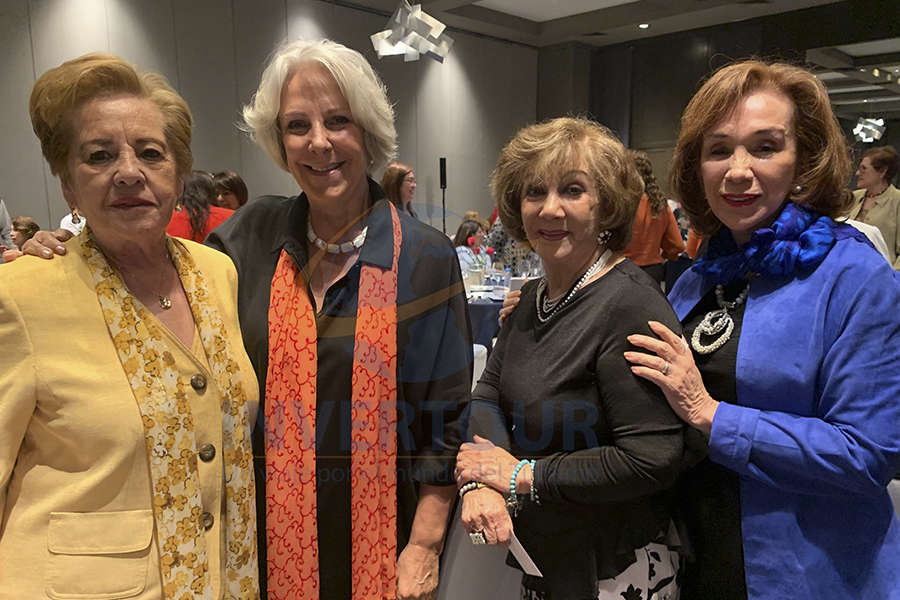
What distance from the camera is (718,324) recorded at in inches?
53.2

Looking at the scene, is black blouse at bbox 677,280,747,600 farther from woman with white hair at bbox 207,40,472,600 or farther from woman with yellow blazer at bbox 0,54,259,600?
woman with yellow blazer at bbox 0,54,259,600

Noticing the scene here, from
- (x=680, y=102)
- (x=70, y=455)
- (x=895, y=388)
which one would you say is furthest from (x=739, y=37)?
(x=70, y=455)

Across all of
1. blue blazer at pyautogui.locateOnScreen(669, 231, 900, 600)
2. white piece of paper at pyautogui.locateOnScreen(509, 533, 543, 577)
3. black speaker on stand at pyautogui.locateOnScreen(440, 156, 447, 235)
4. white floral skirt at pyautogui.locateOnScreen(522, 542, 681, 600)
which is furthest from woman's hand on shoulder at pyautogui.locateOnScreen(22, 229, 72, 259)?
black speaker on stand at pyautogui.locateOnScreen(440, 156, 447, 235)

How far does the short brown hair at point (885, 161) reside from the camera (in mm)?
5387

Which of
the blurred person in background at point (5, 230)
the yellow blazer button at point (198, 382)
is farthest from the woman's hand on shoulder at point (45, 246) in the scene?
the blurred person in background at point (5, 230)

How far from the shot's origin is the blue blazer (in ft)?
3.81

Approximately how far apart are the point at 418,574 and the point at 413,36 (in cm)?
439

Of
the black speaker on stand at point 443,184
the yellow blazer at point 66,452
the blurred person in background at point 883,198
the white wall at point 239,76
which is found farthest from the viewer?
the black speaker on stand at point 443,184

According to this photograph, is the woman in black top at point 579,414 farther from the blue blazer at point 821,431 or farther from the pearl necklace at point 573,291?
the blue blazer at point 821,431

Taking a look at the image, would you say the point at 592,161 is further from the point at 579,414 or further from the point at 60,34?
the point at 60,34

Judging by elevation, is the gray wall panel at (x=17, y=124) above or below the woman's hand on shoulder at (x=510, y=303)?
above

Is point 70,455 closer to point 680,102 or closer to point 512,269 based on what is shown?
point 512,269

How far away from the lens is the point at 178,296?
4.12ft

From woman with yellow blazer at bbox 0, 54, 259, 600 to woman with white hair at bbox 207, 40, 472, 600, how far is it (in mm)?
142
